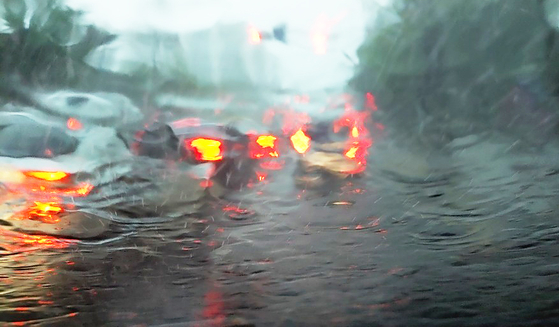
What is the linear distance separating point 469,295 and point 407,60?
2.35 feet

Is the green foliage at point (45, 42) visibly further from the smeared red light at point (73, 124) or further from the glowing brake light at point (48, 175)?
the glowing brake light at point (48, 175)

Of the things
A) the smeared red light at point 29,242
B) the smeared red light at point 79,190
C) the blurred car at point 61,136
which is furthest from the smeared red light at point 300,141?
the smeared red light at point 29,242

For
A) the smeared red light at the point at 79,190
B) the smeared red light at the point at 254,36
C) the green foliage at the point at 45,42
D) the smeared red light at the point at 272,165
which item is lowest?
the smeared red light at the point at 272,165

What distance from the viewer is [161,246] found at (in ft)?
3.42

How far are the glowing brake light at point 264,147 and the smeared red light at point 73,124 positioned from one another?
0.86 feet

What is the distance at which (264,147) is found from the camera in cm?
83

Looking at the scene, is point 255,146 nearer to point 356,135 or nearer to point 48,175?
point 356,135

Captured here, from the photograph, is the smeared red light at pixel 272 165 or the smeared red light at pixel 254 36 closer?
the smeared red light at pixel 254 36

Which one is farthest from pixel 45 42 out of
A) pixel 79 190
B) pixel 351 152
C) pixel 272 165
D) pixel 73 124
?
pixel 351 152

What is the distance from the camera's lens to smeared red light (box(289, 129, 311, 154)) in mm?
816

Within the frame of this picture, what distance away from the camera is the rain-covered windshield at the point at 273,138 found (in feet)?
2.40

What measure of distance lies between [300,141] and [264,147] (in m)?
0.06

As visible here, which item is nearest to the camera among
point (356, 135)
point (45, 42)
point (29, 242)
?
point (45, 42)

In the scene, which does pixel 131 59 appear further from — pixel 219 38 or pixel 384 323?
pixel 384 323
